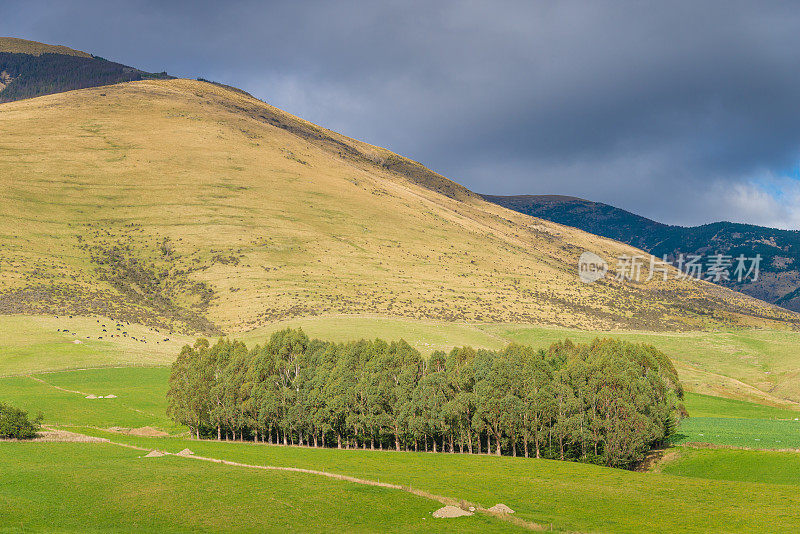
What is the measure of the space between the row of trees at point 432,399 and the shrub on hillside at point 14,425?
65.0ft

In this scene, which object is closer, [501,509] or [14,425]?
[501,509]

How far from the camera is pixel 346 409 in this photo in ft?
277

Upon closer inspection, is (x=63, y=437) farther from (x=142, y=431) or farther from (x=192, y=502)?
(x=192, y=502)

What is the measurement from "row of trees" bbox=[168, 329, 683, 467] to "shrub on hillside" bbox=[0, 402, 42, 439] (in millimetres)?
19817

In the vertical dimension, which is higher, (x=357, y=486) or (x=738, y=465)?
(x=357, y=486)

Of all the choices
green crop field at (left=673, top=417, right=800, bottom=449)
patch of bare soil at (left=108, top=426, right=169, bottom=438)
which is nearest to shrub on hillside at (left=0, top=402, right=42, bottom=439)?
patch of bare soil at (left=108, top=426, right=169, bottom=438)

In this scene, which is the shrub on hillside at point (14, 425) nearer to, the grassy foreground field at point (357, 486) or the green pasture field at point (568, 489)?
the grassy foreground field at point (357, 486)

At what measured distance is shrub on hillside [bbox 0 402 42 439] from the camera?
70438mm

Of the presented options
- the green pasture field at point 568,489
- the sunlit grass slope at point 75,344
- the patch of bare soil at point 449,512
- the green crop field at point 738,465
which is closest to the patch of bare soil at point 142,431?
the green pasture field at point 568,489

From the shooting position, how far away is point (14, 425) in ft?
232

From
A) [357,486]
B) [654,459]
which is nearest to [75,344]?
[357,486]

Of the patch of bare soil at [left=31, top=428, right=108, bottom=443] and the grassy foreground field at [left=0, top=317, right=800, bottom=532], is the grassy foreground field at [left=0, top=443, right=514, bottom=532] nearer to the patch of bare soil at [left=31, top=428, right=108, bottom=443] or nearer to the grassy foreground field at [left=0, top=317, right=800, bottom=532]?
the grassy foreground field at [left=0, top=317, right=800, bottom=532]

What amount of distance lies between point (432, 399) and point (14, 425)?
51127mm

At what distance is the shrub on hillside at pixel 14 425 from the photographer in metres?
70.4
